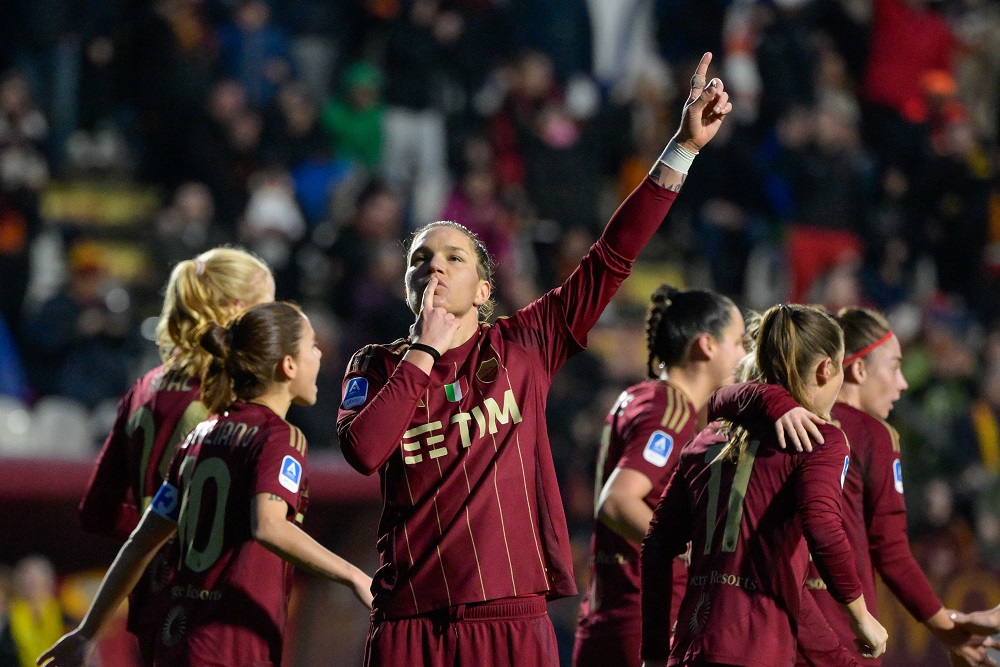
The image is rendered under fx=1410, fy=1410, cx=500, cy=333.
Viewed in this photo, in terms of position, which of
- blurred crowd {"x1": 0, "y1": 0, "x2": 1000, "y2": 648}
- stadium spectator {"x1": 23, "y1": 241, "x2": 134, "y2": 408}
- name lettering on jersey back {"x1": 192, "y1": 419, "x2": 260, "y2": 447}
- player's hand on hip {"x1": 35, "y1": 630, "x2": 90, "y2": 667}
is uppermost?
blurred crowd {"x1": 0, "y1": 0, "x2": 1000, "y2": 648}

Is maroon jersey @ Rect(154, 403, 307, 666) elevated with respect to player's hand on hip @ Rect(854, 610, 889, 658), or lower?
elevated

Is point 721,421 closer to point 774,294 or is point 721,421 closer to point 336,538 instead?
point 336,538

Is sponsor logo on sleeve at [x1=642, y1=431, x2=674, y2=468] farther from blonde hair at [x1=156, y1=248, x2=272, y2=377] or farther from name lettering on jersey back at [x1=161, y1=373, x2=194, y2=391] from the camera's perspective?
name lettering on jersey back at [x1=161, y1=373, x2=194, y2=391]

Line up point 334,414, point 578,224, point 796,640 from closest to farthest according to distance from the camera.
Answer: point 796,640 < point 334,414 < point 578,224

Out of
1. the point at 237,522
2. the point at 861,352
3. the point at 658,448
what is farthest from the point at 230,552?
the point at 861,352

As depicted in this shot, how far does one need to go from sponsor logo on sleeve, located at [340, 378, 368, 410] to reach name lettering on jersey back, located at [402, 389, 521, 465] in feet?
0.53

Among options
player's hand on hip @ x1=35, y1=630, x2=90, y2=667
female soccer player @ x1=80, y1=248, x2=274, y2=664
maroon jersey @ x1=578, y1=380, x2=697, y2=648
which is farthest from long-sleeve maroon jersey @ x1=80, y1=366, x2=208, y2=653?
maroon jersey @ x1=578, y1=380, x2=697, y2=648

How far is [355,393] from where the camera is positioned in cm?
395

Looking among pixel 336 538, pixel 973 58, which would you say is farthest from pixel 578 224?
pixel 973 58

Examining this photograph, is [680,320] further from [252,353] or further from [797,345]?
[252,353]

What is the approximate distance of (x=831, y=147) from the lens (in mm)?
13109

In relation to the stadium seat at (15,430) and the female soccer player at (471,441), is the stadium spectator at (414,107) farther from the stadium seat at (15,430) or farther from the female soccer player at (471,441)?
the female soccer player at (471,441)

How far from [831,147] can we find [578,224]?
8.49ft

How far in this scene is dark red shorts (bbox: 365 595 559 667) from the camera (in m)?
3.85
